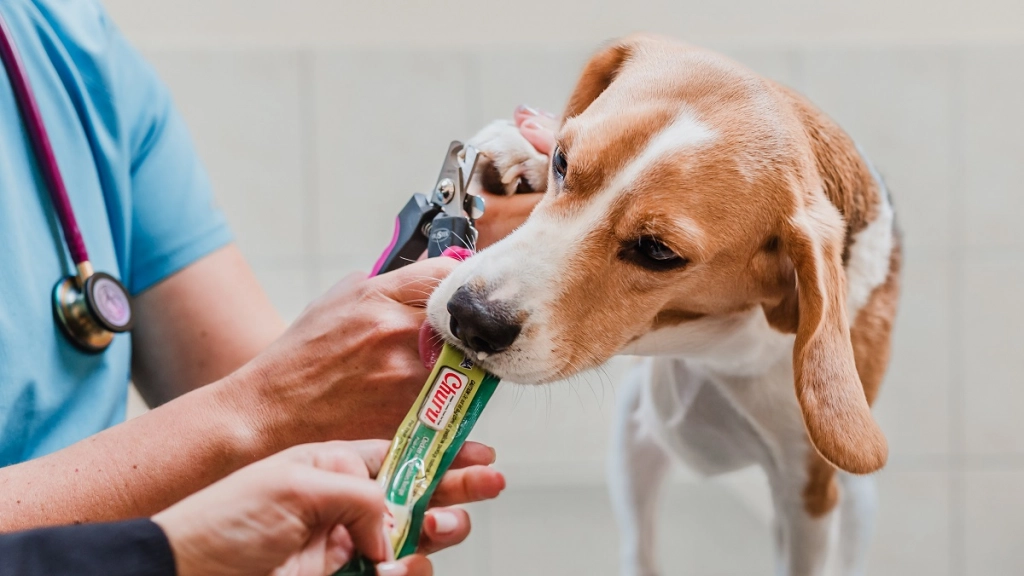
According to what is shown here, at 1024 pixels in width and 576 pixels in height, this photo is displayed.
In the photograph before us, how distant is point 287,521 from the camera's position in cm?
39

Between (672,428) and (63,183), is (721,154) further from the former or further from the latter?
(63,183)

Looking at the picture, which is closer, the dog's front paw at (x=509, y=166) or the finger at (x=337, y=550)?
the finger at (x=337, y=550)

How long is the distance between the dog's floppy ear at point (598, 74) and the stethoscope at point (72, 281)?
→ 0.39 meters

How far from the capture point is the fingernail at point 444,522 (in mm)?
480

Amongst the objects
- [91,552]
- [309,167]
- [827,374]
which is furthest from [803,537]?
[309,167]

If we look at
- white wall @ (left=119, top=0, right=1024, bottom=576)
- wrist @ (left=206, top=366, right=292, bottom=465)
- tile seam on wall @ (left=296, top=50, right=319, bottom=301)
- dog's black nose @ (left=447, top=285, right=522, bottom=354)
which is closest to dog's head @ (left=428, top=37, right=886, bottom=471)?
dog's black nose @ (left=447, top=285, right=522, bottom=354)

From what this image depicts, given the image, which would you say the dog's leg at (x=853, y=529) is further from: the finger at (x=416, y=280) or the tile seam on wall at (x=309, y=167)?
the tile seam on wall at (x=309, y=167)

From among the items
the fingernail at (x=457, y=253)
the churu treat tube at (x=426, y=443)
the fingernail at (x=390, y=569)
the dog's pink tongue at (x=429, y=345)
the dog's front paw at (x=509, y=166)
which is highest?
the dog's front paw at (x=509, y=166)

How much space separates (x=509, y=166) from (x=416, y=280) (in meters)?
0.17

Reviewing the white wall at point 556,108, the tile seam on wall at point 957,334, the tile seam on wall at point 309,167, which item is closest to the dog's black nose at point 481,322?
the white wall at point 556,108

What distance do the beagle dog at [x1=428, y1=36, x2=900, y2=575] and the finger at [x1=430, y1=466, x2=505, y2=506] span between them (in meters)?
0.07

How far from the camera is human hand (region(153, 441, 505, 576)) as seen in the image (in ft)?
1.27

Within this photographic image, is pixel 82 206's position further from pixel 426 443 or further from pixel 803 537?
pixel 803 537

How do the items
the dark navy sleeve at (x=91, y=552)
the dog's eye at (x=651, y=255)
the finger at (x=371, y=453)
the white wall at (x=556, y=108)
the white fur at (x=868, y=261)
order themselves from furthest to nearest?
the white wall at (x=556, y=108) < the white fur at (x=868, y=261) < the dog's eye at (x=651, y=255) < the finger at (x=371, y=453) < the dark navy sleeve at (x=91, y=552)
